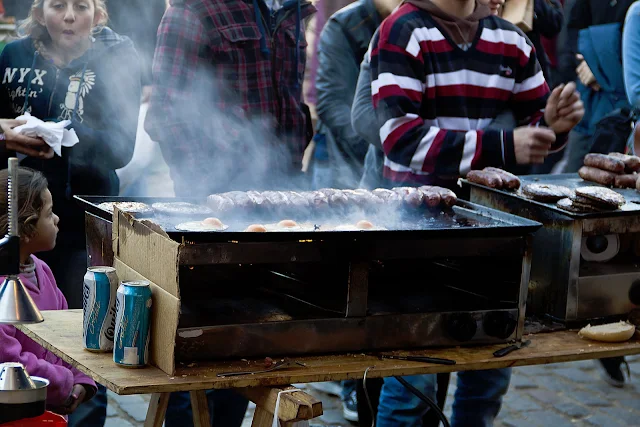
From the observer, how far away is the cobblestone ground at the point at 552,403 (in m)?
5.04

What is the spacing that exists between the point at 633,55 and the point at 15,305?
437 cm

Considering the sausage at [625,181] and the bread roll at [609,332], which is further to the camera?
the sausage at [625,181]

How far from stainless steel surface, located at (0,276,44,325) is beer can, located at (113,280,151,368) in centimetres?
30

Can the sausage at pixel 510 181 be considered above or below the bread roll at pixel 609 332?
above

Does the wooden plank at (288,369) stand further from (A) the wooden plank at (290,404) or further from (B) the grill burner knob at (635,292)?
(B) the grill burner knob at (635,292)

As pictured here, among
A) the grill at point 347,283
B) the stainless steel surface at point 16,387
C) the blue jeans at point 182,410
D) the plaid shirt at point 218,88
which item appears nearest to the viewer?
the stainless steel surface at point 16,387

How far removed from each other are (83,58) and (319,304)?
2.20 m

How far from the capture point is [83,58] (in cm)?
446

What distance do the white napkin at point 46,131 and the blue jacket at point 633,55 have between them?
3432 mm

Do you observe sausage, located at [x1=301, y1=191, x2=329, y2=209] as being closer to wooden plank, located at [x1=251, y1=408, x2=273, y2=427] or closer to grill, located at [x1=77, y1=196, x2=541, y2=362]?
grill, located at [x1=77, y1=196, x2=541, y2=362]

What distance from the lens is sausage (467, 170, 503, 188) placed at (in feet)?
12.2

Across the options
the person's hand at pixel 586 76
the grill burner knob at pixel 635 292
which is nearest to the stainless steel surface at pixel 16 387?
the grill burner knob at pixel 635 292

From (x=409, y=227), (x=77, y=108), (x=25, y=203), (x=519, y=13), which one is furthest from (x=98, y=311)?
(x=519, y=13)

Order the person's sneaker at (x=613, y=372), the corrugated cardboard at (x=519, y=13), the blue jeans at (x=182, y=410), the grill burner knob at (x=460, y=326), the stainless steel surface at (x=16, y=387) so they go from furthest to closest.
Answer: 1. the person's sneaker at (x=613, y=372)
2. the corrugated cardboard at (x=519, y=13)
3. the blue jeans at (x=182, y=410)
4. the grill burner knob at (x=460, y=326)
5. the stainless steel surface at (x=16, y=387)
